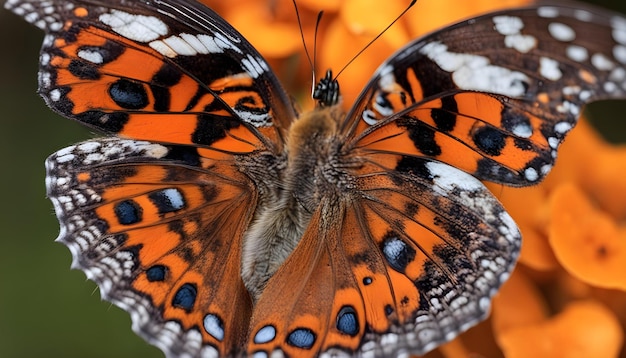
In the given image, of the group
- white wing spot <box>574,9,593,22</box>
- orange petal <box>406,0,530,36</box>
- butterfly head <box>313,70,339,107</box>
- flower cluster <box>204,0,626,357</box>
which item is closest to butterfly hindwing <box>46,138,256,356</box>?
butterfly head <box>313,70,339,107</box>

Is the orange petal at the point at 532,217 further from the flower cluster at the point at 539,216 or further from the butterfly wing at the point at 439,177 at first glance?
the butterfly wing at the point at 439,177

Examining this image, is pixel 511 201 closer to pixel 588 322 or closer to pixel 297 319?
pixel 588 322

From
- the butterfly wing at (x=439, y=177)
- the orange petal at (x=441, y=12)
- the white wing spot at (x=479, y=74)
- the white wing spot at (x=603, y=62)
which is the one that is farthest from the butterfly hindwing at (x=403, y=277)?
the orange petal at (x=441, y=12)

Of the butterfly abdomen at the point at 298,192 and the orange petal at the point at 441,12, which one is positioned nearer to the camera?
the butterfly abdomen at the point at 298,192

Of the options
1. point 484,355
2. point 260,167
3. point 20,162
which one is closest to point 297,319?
point 260,167

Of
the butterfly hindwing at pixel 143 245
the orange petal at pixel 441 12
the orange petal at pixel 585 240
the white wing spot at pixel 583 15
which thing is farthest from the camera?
the orange petal at pixel 441 12

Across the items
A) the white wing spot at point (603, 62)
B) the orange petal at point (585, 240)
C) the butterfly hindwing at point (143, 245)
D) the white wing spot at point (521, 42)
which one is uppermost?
the white wing spot at point (521, 42)

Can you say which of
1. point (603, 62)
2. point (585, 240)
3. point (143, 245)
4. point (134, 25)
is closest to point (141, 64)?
point (134, 25)

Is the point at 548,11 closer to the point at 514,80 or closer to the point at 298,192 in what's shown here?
the point at 514,80
